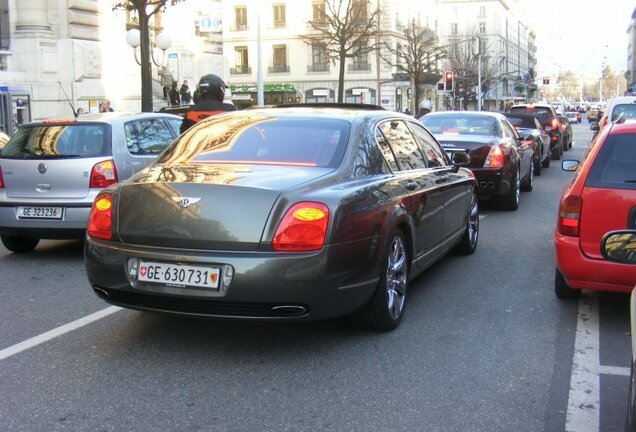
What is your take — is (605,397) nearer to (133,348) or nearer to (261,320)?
(261,320)

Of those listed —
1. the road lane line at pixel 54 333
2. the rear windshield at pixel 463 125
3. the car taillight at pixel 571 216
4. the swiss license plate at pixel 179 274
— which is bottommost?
the road lane line at pixel 54 333

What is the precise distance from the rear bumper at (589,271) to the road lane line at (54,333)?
336cm

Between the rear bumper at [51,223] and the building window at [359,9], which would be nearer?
the rear bumper at [51,223]

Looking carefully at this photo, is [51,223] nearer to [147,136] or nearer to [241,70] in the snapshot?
[147,136]

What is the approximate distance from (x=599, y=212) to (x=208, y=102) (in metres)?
5.14

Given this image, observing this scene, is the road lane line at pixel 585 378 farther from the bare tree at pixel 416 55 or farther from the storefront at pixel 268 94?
the storefront at pixel 268 94

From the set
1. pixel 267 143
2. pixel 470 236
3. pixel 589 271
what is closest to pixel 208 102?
pixel 470 236

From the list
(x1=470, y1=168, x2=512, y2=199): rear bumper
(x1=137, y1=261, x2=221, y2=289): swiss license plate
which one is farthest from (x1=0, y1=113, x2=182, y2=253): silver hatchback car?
(x1=470, y1=168, x2=512, y2=199): rear bumper

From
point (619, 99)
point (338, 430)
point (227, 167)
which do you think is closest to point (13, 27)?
point (619, 99)

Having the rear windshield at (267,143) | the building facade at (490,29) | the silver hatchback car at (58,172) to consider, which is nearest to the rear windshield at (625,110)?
the silver hatchback car at (58,172)

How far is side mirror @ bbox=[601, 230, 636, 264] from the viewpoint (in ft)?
9.37

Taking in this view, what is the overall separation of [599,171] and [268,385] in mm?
2909

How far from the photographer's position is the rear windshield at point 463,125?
11.5 meters

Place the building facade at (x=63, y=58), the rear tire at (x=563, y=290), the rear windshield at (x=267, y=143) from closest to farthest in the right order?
the rear windshield at (x=267, y=143) < the rear tire at (x=563, y=290) < the building facade at (x=63, y=58)
